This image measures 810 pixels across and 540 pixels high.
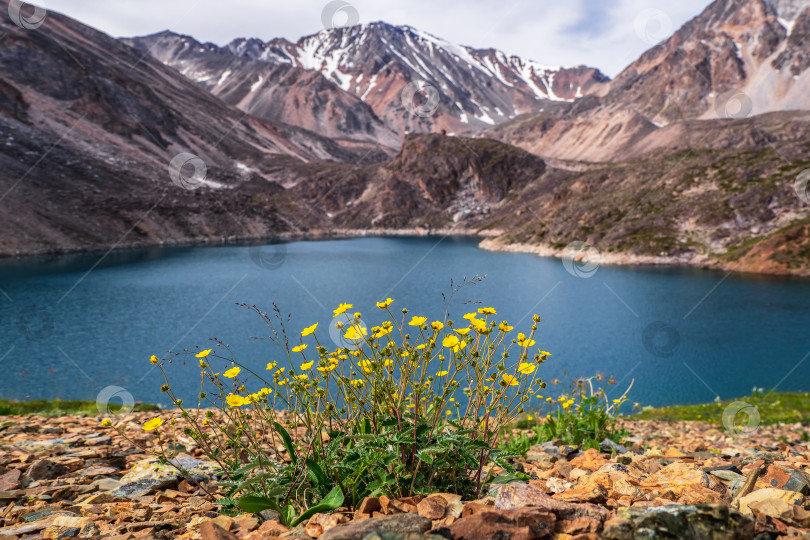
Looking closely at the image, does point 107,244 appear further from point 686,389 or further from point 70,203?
point 686,389

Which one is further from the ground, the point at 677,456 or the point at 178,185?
the point at 178,185

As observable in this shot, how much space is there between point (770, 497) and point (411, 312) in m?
34.7

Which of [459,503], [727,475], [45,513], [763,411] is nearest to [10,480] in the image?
[45,513]

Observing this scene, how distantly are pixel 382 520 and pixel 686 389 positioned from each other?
2901 cm

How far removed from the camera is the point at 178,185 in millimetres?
154375

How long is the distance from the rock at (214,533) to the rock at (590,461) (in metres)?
4.35

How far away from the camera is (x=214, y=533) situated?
3686 millimetres

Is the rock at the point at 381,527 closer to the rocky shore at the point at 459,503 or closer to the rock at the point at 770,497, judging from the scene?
the rocky shore at the point at 459,503

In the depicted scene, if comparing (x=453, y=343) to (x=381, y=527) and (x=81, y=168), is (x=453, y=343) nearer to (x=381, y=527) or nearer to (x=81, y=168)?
(x=381, y=527)

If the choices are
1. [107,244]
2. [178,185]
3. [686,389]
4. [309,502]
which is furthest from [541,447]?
[178,185]

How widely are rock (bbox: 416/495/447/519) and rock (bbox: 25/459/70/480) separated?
5212 millimetres

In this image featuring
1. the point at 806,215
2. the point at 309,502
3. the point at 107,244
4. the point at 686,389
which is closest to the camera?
the point at 309,502

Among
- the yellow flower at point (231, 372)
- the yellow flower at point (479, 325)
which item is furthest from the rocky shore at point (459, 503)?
the yellow flower at point (479, 325)

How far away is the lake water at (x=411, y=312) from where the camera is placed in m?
27.4
